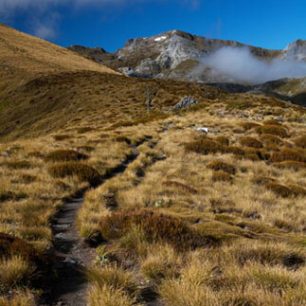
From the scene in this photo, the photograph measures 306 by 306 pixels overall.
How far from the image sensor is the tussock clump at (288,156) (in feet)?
68.3

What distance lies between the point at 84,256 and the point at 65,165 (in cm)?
742

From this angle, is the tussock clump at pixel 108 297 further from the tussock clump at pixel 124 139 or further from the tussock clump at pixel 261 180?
the tussock clump at pixel 124 139

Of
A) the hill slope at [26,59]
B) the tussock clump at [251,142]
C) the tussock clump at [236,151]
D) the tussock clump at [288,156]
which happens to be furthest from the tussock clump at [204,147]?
the hill slope at [26,59]

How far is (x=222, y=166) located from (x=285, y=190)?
3.53 m

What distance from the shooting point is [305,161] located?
20.9 meters

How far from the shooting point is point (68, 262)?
682 cm

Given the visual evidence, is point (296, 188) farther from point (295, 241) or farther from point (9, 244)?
point (9, 244)

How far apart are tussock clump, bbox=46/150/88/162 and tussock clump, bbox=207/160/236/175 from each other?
5517 mm

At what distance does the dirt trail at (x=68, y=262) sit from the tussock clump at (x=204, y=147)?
11.2m

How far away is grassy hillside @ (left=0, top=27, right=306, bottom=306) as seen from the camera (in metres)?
5.63

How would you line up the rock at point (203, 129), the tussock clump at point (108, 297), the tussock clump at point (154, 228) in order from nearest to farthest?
the tussock clump at point (108, 297) → the tussock clump at point (154, 228) → the rock at point (203, 129)

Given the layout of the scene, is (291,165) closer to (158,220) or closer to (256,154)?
(256,154)

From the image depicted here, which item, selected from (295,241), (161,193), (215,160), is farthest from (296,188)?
(295,241)

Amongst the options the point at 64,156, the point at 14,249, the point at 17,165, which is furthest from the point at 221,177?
the point at 14,249
